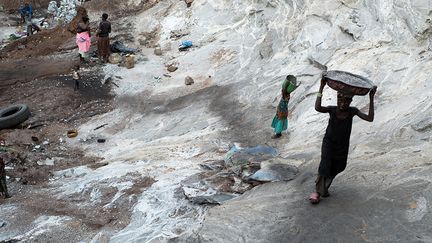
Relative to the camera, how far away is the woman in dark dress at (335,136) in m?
5.28

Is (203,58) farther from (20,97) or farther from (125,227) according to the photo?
(125,227)

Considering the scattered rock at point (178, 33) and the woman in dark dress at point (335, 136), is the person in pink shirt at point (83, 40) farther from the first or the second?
the woman in dark dress at point (335, 136)

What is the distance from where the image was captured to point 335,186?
605 centimetres

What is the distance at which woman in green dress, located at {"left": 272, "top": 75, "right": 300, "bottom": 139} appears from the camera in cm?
871

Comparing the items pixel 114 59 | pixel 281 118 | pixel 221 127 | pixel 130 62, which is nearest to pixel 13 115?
pixel 130 62

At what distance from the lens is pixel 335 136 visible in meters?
5.35

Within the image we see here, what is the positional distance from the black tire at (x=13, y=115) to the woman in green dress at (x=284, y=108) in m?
6.19

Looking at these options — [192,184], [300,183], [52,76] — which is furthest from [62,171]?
[52,76]

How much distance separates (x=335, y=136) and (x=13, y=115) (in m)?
8.67

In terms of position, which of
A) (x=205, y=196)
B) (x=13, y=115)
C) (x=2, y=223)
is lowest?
(x=13, y=115)

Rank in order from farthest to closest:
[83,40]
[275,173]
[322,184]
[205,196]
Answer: [83,40]
[275,173]
[205,196]
[322,184]

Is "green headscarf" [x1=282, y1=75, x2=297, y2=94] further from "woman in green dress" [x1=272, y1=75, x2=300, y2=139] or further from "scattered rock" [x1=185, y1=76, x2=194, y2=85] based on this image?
→ "scattered rock" [x1=185, y1=76, x2=194, y2=85]

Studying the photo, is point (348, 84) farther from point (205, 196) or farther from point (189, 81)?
point (189, 81)

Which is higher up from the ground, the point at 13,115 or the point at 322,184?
the point at 322,184
